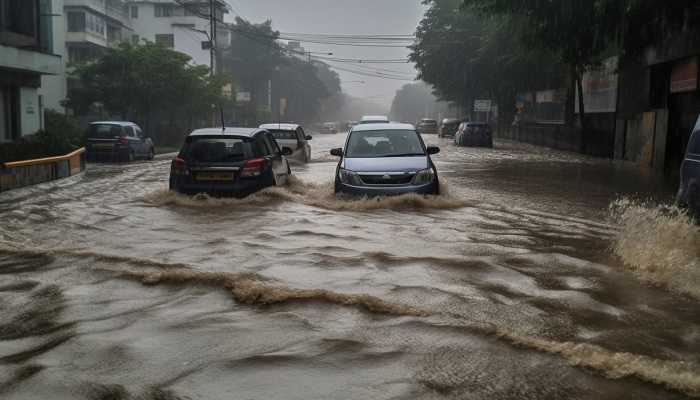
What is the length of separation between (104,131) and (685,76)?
1873 cm

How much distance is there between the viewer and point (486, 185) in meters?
17.7

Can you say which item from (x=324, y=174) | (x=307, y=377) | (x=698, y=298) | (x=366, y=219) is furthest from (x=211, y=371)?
(x=324, y=174)

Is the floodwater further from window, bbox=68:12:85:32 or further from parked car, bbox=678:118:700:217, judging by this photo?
window, bbox=68:12:85:32

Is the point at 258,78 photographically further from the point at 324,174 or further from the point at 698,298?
the point at 698,298

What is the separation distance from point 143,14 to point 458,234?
232 feet

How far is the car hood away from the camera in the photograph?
12000 mm

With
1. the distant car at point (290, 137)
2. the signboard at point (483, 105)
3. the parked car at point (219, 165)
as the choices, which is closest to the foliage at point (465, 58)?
the signboard at point (483, 105)

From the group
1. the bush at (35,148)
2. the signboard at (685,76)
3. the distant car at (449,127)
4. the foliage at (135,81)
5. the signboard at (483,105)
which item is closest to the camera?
the bush at (35,148)

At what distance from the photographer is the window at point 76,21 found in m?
53.2

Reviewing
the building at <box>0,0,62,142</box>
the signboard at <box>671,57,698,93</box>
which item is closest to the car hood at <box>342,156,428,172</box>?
the signboard at <box>671,57,698,93</box>

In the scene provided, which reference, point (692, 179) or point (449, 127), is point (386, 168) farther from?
point (449, 127)

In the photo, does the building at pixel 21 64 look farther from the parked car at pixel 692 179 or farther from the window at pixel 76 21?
the window at pixel 76 21

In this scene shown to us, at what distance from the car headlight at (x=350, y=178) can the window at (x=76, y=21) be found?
4661 centimetres

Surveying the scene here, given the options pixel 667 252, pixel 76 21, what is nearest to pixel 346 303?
pixel 667 252
